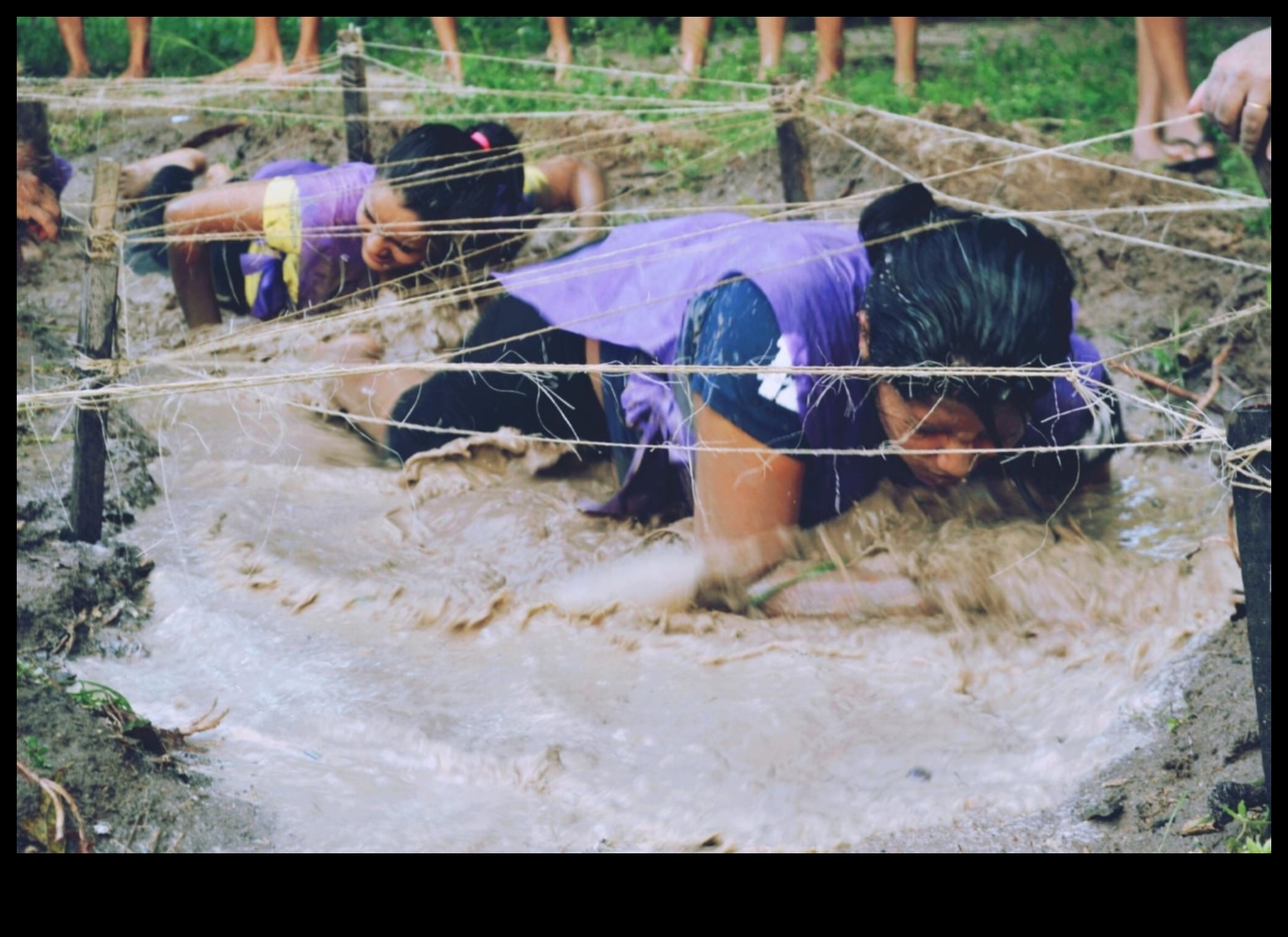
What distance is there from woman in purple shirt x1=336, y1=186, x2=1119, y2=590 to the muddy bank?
0.81 metres

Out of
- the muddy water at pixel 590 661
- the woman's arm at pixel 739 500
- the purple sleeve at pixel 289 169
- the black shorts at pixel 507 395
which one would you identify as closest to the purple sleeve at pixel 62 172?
the purple sleeve at pixel 289 169

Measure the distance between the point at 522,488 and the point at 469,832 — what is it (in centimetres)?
140

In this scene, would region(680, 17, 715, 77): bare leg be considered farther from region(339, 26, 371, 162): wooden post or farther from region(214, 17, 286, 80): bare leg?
region(214, 17, 286, 80): bare leg

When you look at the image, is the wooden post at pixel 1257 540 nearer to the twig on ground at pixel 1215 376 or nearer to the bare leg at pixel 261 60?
the twig on ground at pixel 1215 376

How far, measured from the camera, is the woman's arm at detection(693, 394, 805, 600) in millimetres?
2943

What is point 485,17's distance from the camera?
443 centimetres

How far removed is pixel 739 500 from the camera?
3.02 meters

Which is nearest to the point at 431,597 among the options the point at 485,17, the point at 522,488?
the point at 522,488

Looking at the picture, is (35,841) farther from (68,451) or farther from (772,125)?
(772,125)

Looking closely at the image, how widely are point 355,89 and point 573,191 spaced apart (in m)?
0.82

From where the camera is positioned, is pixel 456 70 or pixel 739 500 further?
pixel 456 70

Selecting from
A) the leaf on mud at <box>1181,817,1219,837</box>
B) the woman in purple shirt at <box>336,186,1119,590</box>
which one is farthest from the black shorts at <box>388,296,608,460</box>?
the leaf on mud at <box>1181,817,1219,837</box>

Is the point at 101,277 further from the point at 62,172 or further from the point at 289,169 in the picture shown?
the point at 62,172

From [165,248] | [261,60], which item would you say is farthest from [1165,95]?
[165,248]
